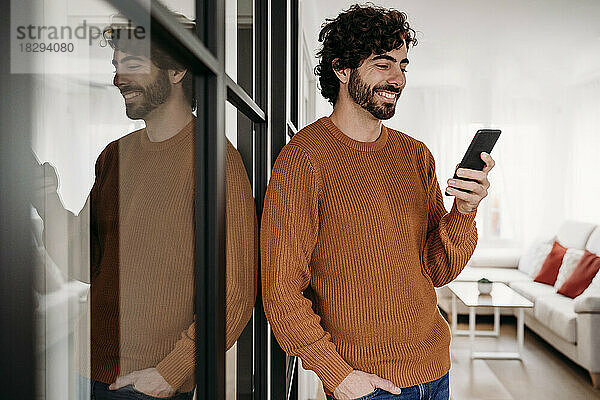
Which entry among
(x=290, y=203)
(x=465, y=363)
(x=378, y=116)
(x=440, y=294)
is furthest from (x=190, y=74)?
(x=440, y=294)

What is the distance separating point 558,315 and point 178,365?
14.2 ft

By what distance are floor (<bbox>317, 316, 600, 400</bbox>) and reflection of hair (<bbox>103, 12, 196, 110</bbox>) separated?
3.36 meters

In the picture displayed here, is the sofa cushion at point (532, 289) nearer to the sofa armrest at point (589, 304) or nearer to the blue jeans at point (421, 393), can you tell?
the sofa armrest at point (589, 304)

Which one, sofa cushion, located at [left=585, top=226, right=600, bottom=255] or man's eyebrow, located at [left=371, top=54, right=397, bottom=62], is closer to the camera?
man's eyebrow, located at [left=371, top=54, right=397, bottom=62]

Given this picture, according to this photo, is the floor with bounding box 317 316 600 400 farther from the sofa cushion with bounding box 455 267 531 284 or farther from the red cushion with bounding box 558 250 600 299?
the sofa cushion with bounding box 455 267 531 284

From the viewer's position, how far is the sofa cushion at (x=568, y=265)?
4.95 meters

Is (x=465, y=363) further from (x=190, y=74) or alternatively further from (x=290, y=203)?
(x=190, y=74)

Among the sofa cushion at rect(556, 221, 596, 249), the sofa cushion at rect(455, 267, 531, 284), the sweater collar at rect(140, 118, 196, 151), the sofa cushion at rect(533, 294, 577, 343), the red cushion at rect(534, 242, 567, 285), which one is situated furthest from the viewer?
the sofa cushion at rect(455, 267, 531, 284)

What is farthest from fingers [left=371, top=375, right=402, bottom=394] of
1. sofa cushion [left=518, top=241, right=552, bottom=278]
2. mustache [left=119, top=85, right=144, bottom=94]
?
sofa cushion [left=518, top=241, right=552, bottom=278]

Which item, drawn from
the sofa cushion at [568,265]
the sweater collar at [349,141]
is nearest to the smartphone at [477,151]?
the sweater collar at [349,141]

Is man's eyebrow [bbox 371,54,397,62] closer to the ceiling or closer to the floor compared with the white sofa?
closer to the ceiling

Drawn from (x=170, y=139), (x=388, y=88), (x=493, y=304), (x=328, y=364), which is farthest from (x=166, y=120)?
(x=493, y=304)

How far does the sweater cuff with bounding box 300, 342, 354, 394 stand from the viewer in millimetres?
1262

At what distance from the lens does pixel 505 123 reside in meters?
6.67
